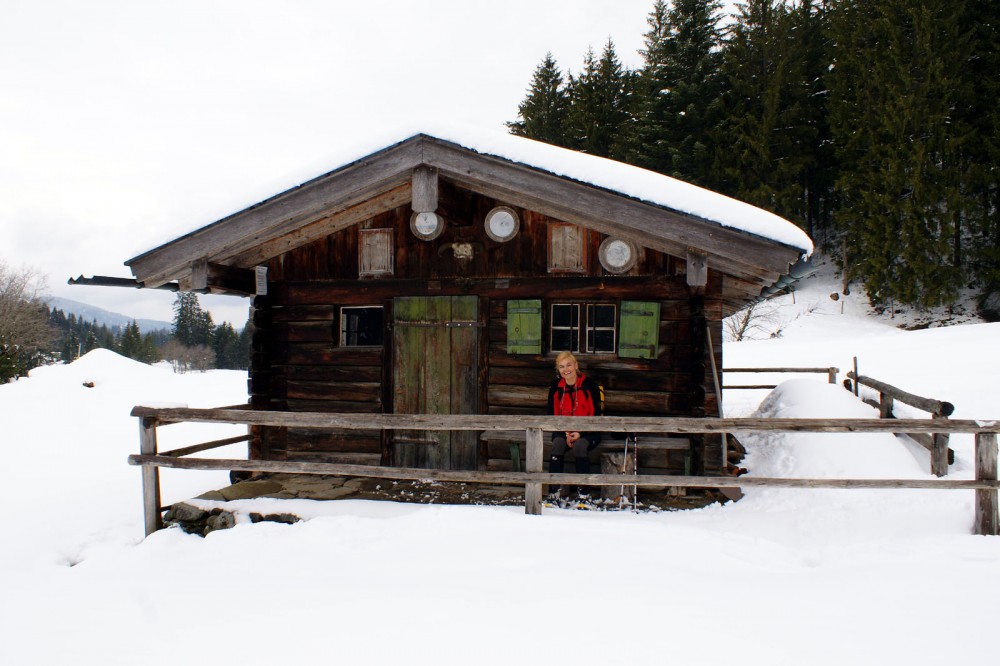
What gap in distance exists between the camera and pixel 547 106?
3766 centimetres

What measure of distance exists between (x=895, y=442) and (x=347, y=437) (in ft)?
24.1

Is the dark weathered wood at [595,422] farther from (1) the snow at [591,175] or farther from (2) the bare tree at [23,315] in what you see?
(2) the bare tree at [23,315]

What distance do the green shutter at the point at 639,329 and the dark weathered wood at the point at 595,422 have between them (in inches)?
73.4

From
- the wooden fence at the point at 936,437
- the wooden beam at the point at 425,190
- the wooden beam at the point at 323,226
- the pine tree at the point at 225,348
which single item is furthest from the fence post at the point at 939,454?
the pine tree at the point at 225,348

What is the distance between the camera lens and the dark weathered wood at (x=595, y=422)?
4.89m

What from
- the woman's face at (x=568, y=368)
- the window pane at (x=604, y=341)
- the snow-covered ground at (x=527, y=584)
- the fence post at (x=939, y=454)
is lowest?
the snow-covered ground at (x=527, y=584)

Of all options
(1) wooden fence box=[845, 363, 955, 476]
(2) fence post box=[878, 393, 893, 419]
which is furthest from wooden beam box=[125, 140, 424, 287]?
(2) fence post box=[878, 393, 893, 419]

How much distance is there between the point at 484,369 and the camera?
7660mm

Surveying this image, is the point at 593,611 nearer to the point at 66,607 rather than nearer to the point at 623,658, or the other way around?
the point at 623,658

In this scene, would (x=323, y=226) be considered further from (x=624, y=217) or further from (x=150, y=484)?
(x=624, y=217)

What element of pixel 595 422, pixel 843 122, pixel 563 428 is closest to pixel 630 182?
pixel 595 422

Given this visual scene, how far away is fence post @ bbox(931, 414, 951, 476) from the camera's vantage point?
6988 mm

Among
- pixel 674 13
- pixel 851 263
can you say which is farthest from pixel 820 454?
pixel 674 13

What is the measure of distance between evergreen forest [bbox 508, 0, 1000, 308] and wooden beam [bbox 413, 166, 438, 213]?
2391 cm
